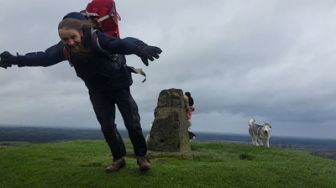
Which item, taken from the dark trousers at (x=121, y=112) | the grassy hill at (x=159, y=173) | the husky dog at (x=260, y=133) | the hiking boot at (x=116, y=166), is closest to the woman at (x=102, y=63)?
the dark trousers at (x=121, y=112)

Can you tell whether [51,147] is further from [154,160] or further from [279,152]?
[279,152]

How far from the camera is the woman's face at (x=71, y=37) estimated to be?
9.78 m

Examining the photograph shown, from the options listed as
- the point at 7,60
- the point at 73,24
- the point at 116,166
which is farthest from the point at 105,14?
the point at 116,166

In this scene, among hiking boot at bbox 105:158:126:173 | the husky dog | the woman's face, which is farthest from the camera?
the husky dog

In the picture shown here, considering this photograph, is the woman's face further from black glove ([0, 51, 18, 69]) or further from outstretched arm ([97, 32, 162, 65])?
black glove ([0, 51, 18, 69])

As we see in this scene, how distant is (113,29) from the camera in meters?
10.9

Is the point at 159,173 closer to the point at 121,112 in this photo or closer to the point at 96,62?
the point at 121,112

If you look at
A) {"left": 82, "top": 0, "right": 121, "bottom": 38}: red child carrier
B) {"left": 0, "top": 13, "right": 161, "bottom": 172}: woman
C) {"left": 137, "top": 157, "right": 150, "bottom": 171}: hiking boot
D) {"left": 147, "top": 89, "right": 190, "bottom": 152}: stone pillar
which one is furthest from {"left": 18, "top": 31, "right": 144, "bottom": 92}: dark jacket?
{"left": 147, "top": 89, "right": 190, "bottom": 152}: stone pillar

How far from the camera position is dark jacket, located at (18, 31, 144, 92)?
9969 millimetres

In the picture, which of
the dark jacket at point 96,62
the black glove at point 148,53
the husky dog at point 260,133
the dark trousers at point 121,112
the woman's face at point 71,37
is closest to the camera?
the black glove at point 148,53

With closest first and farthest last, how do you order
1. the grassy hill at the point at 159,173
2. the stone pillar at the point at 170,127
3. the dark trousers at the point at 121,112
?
the dark trousers at the point at 121,112, the grassy hill at the point at 159,173, the stone pillar at the point at 170,127

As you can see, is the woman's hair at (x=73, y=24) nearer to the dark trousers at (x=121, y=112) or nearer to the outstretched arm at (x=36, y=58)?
the outstretched arm at (x=36, y=58)

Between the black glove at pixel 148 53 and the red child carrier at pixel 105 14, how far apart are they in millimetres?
2187

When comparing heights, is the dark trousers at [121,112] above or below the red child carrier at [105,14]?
below
